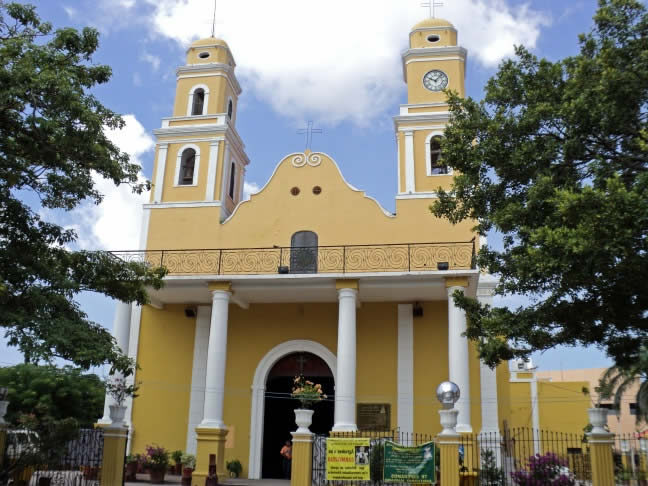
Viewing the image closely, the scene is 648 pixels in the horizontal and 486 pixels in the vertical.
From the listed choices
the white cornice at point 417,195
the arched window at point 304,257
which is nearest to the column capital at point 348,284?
the arched window at point 304,257

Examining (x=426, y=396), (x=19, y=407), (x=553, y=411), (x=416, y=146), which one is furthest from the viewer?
(x=553, y=411)

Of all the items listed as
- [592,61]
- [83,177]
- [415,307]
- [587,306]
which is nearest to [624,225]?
[587,306]

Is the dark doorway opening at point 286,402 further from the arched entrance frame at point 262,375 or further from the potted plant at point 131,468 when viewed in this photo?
the potted plant at point 131,468

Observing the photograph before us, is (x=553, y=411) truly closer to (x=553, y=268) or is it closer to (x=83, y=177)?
(x=553, y=268)

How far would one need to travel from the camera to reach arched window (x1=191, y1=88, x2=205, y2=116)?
2253 cm

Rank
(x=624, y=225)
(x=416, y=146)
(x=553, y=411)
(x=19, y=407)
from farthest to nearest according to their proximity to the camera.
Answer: (x=553, y=411) < (x=19, y=407) < (x=416, y=146) < (x=624, y=225)

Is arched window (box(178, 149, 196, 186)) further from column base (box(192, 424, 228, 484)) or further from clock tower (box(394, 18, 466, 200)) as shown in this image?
column base (box(192, 424, 228, 484))

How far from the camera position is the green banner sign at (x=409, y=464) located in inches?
477

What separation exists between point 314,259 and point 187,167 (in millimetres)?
5742

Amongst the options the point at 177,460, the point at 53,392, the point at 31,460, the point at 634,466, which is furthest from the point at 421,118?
the point at 53,392

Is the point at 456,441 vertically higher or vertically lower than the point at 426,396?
lower

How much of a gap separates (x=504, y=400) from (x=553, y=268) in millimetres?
10512

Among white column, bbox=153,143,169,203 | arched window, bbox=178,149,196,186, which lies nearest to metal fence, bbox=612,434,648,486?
arched window, bbox=178,149,196,186

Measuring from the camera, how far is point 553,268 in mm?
9547
